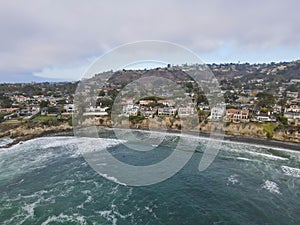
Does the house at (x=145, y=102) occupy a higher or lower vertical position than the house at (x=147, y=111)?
higher

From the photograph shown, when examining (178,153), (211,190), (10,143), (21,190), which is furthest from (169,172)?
(10,143)

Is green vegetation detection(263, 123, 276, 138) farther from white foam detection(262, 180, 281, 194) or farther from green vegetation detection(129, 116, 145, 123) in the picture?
green vegetation detection(129, 116, 145, 123)

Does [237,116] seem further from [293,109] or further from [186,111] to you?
[293,109]

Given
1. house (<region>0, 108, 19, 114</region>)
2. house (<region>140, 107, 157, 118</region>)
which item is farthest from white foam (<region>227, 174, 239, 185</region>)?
house (<region>0, 108, 19, 114</region>)

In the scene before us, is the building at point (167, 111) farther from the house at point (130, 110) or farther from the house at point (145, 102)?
the house at point (145, 102)

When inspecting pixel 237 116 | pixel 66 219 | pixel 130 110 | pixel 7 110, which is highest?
pixel 130 110

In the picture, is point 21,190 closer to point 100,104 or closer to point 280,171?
point 280,171

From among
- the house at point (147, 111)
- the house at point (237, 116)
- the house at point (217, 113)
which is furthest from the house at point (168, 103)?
the house at point (237, 116)

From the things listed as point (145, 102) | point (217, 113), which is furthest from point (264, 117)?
point (145, 102)
